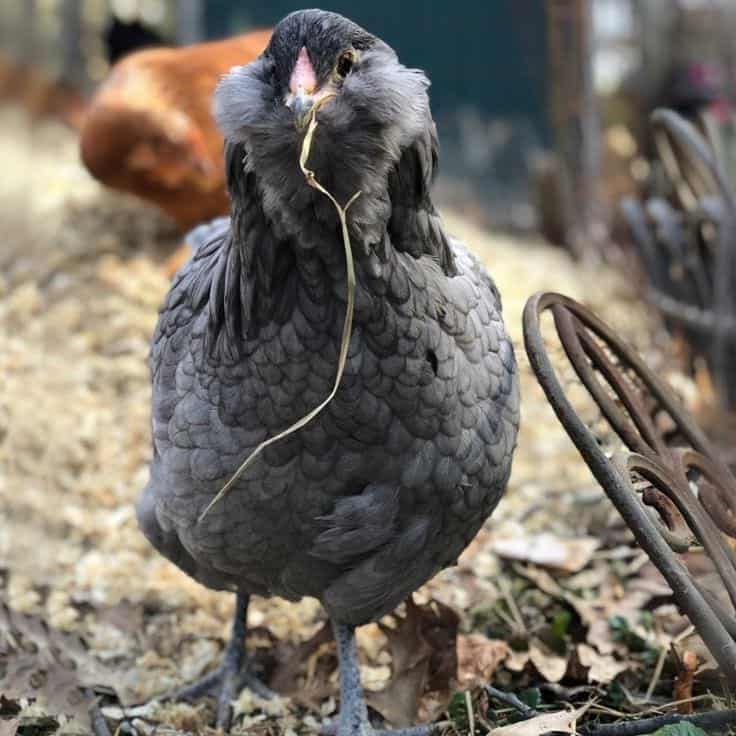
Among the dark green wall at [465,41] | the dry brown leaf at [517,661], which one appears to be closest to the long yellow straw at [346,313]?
the dry brown leaf at [517,661]

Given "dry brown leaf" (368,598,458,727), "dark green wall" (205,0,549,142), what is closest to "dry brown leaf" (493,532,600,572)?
"dry brown leaf" (368,598,458,727)

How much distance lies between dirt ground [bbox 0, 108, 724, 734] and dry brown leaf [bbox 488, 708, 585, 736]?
26cm

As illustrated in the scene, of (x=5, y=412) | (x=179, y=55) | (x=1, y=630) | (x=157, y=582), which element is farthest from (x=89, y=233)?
(x=1, y=630)

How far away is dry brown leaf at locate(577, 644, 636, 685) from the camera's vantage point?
237 centimetres

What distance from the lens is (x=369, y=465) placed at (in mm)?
1885

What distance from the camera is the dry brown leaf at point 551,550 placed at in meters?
2.98

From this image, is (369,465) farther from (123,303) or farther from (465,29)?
(465,29)

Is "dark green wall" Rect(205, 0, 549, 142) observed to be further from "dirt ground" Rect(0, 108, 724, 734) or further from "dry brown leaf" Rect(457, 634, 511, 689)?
"dry brown leaf" Rect(457, 634, 511, 689)

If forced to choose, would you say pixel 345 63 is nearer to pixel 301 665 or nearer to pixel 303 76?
pixel 303 76

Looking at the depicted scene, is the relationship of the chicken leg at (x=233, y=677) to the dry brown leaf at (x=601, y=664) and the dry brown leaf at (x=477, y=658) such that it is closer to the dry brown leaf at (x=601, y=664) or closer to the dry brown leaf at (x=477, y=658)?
the dry brown leaf at (x=477, y=658)

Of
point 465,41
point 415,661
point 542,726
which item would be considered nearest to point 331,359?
point 542,726

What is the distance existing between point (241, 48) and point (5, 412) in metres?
1.65

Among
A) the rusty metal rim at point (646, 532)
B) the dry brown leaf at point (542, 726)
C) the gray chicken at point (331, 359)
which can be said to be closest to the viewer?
the gray chicken at point (331, 359)

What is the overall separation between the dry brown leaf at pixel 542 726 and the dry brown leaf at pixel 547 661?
399mm
